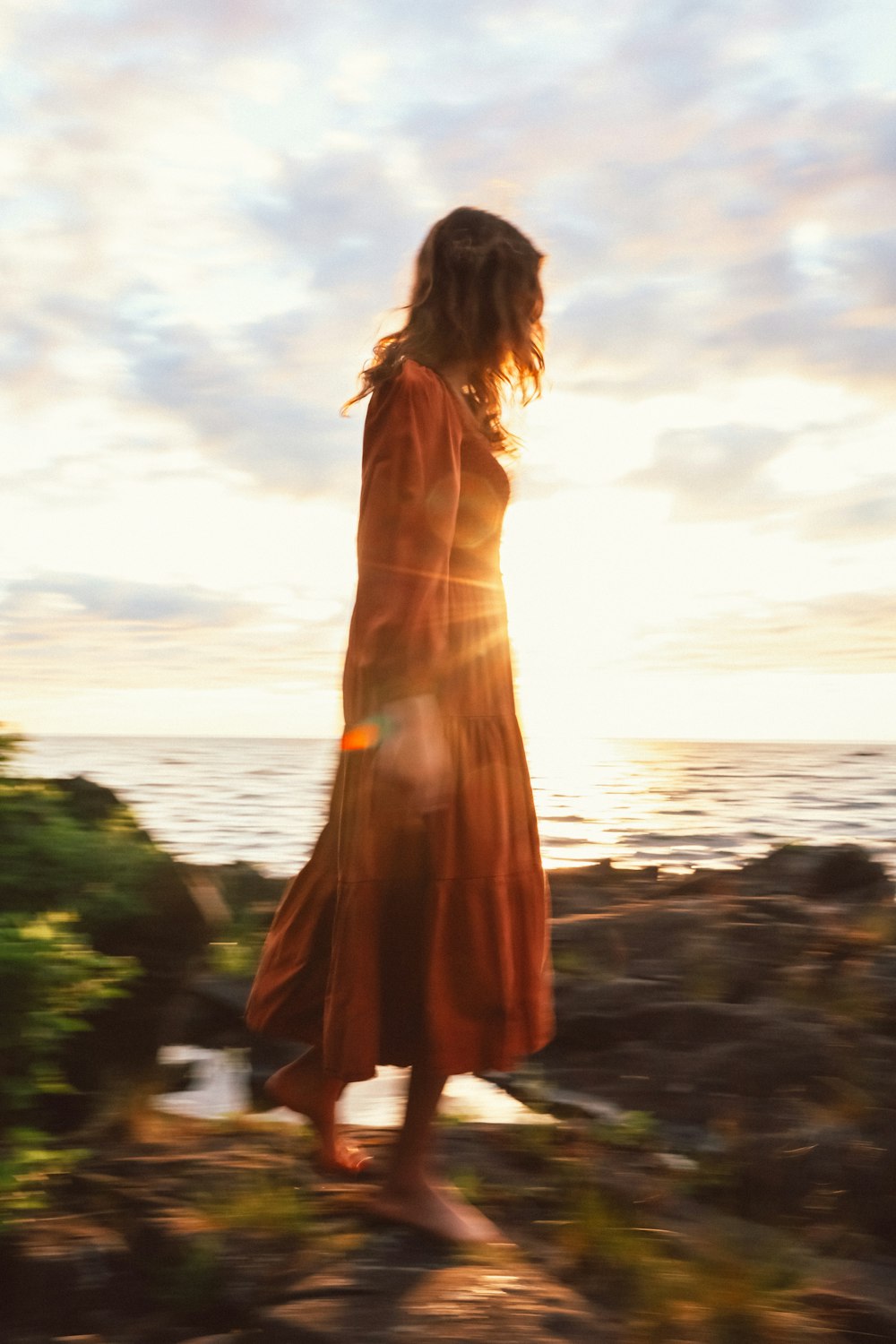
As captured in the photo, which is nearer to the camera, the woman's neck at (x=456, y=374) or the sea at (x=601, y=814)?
the woman's neck at (x=456, y=374)

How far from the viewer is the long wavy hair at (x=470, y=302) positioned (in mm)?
2441

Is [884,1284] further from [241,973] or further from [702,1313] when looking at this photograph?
[241,973]

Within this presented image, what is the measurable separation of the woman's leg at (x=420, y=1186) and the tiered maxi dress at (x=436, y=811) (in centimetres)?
9

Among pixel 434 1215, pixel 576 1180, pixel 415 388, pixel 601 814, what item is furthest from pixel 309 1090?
pixel 601 814

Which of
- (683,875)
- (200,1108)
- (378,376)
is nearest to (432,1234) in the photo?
(200,1108)

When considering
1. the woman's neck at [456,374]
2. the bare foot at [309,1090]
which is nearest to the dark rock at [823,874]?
the bare foot at [309,1090]

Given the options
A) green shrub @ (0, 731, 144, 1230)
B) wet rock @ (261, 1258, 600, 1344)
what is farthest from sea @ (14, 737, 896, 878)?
wet rock @ (261, 1258, 600, 1344)

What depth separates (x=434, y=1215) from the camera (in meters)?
2.42

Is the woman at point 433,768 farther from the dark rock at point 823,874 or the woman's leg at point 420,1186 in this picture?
the dark rock at point 823,874

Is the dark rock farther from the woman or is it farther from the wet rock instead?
the wet rock

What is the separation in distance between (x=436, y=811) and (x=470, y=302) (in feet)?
3.51

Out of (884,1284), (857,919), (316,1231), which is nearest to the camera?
(316,1231)

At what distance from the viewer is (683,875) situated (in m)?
6.48

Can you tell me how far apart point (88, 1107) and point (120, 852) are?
63cm
